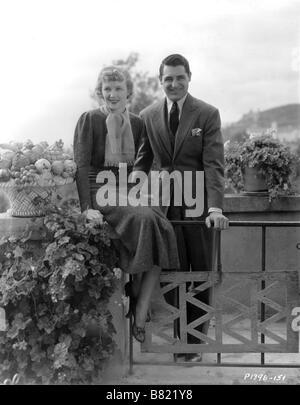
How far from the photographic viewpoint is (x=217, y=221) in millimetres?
3129

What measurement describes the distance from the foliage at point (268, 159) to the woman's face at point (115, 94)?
2.01 m

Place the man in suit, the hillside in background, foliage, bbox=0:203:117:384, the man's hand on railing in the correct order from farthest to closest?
the hillside in background, the man in suit, the man's hand on railing, foliage, bbox=0:203:117:384

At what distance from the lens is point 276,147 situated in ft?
16.5

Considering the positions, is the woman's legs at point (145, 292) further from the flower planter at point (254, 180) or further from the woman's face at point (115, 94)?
the flower planter at point (254, 180)

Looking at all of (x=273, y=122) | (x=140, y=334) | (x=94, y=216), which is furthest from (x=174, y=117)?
(x=273, y=122)

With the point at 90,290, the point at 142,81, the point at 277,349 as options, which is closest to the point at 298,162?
the point at 277,349

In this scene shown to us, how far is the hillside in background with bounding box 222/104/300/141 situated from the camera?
558 cm

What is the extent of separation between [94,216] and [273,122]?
3959mm

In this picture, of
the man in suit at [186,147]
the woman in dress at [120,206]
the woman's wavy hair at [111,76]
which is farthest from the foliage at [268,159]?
the woman's wavy hair at [111,76]

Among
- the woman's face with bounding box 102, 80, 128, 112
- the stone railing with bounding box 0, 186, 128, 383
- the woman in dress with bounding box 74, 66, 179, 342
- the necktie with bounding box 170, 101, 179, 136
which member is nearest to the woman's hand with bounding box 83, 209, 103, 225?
the woman in dress with bounding box 74, 66, 179, 342

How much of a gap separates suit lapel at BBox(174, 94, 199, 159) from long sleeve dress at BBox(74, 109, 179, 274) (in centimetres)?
42

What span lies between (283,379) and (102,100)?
6.52 feet

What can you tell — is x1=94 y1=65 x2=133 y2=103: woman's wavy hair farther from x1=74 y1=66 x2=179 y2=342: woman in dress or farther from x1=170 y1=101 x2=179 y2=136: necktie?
x1=170 y1=101 x2=179 y2=136: necktie

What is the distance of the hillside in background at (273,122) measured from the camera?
5583 mm
